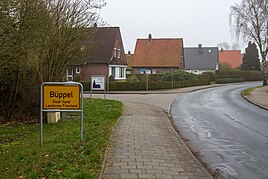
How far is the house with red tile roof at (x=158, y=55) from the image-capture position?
212 ft

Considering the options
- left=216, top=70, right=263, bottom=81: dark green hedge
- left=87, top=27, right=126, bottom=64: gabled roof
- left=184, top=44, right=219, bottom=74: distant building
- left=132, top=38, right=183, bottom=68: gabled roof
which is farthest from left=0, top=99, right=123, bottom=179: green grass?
left=184, top=44, right=219, bottom=74: distant building

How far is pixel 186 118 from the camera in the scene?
49.8ft

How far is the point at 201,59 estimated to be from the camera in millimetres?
81625

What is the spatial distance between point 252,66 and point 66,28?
218 feet

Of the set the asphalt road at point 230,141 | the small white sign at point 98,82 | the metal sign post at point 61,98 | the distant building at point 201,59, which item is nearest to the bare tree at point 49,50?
the metal sign post at point 61,98

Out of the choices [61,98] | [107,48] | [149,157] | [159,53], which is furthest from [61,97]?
[159,53]

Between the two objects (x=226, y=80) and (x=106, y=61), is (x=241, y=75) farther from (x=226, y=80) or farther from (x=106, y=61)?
(x=106, y=61)

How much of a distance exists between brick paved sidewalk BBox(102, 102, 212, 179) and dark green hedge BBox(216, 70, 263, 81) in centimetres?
5111

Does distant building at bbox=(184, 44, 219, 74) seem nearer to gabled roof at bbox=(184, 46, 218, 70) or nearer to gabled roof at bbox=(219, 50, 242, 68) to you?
gabled roof at bbox=(184, 46, 218, 70)

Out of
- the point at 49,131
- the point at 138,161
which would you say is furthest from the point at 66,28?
the point at 138,161

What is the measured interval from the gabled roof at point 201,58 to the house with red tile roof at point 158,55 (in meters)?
15.0

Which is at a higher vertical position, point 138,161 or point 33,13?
point 33,13

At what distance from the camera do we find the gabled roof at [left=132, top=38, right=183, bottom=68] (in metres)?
64.8

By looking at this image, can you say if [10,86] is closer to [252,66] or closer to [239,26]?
[239,26]
